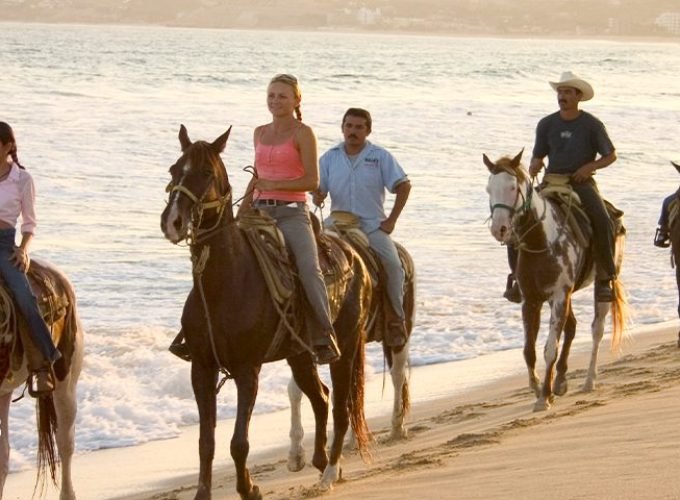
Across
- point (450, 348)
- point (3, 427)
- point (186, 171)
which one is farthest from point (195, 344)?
point (450, 348)

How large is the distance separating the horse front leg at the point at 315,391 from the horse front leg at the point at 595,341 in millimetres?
4424

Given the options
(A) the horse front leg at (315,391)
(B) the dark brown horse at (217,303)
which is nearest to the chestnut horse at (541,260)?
(A) the horse front leg at (315,391)

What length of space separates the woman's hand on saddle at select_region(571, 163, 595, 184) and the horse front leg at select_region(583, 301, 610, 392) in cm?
143

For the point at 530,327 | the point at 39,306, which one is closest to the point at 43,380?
the point at 39,306

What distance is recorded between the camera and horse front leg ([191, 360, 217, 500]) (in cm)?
820

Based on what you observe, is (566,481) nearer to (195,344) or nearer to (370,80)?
(195,344)

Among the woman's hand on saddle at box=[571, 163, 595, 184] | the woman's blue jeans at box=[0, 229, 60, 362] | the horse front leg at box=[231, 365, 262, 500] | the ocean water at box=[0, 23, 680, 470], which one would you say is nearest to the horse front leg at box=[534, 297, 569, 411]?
the woman's hand on saddle at box=[571, 163, 595, 184]

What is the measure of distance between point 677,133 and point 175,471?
4585cm

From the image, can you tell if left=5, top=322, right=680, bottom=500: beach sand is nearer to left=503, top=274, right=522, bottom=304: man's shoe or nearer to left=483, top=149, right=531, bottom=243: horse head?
left=503, top=274, right=522, bottom=304: man's shoe

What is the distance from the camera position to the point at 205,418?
8.24 meters

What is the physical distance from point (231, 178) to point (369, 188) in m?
23.4

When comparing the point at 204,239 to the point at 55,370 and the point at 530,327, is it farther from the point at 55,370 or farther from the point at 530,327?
the point at 530,327

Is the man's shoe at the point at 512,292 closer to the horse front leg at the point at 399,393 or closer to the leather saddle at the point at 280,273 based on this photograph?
the horse front leg at the point at 399,393

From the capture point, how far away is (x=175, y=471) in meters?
11.3
